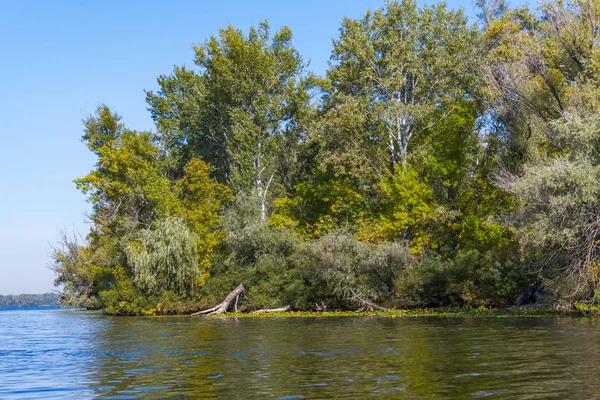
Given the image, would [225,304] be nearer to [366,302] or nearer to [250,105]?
[366,302]

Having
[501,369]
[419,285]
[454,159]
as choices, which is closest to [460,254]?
[419,285]

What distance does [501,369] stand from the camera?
1502cm

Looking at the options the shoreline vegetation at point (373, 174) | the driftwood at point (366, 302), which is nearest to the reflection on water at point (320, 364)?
the shoreline vegetation at point (373, 174)

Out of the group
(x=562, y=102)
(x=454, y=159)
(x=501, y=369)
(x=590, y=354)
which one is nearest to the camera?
(x=501, y=369)

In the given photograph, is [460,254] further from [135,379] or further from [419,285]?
[135,379]

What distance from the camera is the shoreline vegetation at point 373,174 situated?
35625mm

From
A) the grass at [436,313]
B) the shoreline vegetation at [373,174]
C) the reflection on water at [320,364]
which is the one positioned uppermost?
the shoreline vegetation at [373,174]

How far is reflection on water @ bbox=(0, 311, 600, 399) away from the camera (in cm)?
1273

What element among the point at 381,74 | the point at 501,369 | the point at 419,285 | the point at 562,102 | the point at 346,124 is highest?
the point at 381,74

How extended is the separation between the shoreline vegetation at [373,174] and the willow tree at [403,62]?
0.18 metres

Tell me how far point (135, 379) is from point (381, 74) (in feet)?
144

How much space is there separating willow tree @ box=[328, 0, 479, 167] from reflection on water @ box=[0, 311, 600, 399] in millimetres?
27733

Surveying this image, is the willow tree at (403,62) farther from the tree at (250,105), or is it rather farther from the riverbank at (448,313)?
the riverbank at (448,313)

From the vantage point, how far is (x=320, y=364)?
16969mm
